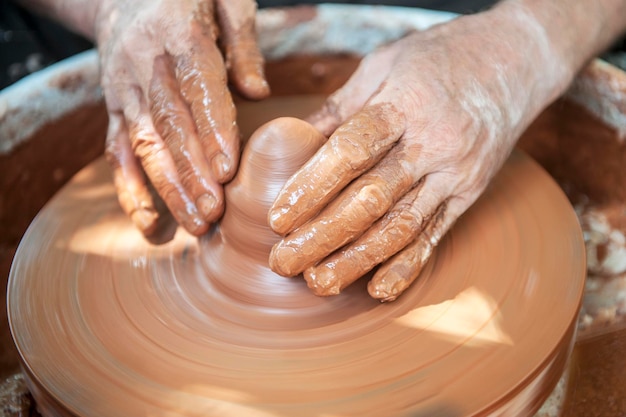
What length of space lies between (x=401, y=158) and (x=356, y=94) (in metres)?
0.27

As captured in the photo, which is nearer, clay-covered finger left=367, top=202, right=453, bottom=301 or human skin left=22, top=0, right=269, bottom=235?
clay-covered finger left=367, top=202, right=453, bottom=301

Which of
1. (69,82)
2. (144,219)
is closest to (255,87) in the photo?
(144,219)

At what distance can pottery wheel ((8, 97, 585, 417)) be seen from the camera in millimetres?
938

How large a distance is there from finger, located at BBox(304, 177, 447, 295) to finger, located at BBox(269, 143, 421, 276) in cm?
2

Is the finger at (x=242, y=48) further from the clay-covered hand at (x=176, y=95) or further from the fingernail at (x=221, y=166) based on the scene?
the fingernail at (x=221, y=166)

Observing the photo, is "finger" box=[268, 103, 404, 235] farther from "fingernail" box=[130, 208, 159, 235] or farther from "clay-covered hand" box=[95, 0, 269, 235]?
"fingernail" box=[130, 208, 159, 235]

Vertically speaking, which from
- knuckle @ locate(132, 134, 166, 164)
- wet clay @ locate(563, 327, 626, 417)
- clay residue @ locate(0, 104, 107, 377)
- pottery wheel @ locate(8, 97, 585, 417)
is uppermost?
knuckle @ locate(132, 134, 166, 164)

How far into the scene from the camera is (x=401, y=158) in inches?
43.0

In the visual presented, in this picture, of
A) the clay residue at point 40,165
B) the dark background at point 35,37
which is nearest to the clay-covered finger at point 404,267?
the clay residue at point 40,165

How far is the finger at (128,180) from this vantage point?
128 cm

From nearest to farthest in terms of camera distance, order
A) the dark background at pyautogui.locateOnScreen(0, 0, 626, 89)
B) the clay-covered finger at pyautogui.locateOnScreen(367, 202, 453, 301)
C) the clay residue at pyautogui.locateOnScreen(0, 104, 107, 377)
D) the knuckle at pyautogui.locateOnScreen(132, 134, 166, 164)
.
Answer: the clay-covered finger at pyautogui.locateOnScreen(367, 202, 453, 301), the knuckle at pyautogui.locateOnScreen(132, 134, 166, 164), the clay residue at pyautogui.locateOnScreen(0, 104, 107, 377), the dark background at pyautogui.locateOnScreen(0, 0, 626, 89)

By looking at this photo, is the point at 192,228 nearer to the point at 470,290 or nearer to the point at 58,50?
the point at 470,290

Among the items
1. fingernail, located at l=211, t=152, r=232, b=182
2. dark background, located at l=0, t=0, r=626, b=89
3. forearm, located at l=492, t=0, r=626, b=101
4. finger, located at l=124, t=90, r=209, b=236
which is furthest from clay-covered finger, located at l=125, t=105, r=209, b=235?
dark background, located at l=0, t=0, r=626, b=89

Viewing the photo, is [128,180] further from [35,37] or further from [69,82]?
[35,37]
